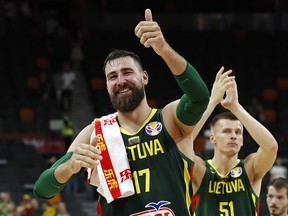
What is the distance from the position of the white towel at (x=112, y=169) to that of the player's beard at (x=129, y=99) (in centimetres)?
19

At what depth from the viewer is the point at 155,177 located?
5113 mm

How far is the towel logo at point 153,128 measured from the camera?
205 inches

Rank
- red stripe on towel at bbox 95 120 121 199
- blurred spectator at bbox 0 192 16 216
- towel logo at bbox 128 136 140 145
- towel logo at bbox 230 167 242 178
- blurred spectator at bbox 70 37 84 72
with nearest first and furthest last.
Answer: red stripe on towel at bbox 95 120 121 199 → towel logo at bbox 128 136 140 145 → towel logo at bbox 230 167 242 178 → blurred spectator at bbox 0 192 16 216 → blurred spectator at bbox 70 37 84 72

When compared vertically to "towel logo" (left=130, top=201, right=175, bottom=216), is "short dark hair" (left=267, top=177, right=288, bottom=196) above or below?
above

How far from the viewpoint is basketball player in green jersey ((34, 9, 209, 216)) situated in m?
5.07

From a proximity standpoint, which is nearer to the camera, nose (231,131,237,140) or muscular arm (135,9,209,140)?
muscular arm (135,9,209,140)

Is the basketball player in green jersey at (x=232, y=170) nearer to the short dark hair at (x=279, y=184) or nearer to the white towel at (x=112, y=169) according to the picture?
the short dark hair at (x=279, y=184)

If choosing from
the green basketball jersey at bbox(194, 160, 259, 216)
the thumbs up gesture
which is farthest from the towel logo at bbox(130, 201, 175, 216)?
the green basketball jersey at bbox(194, 160, 259, 216)

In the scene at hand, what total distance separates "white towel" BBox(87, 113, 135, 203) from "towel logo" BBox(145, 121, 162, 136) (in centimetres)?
20

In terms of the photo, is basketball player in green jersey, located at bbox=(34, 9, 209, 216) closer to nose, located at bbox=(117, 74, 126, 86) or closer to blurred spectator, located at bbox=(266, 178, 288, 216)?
nose, located at bbox=(117, 74, 126, 86)

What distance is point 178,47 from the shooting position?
88.2 feet

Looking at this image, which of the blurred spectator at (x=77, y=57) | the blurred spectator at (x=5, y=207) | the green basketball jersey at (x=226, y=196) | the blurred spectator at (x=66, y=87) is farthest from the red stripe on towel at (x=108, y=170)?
the blurred spectator at (x=77, y=57)

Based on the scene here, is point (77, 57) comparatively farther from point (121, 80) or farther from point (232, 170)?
point (121, 80)

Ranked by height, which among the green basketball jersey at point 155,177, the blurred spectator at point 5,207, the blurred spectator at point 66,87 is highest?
the blurred spectator at point 66,87
